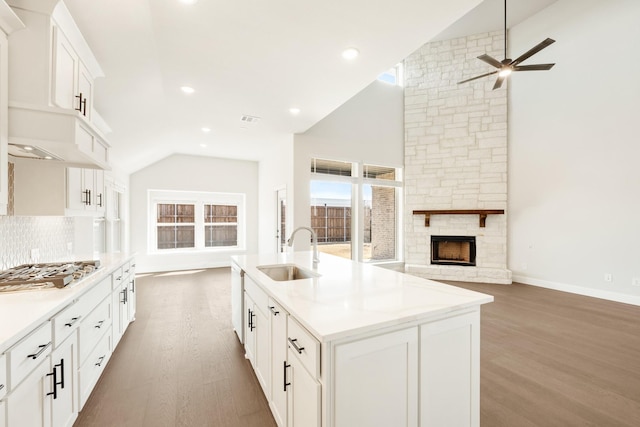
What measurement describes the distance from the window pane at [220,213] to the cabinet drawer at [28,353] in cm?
573

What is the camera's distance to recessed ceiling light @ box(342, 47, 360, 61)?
2.47 metres

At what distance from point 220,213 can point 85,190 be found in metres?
4.43

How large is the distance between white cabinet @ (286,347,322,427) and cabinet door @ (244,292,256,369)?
84 centimetres

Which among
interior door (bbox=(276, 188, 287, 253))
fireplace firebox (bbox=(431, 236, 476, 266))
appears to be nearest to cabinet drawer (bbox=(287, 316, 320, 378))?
interior door (bbox=(276, 188, 287, 253))

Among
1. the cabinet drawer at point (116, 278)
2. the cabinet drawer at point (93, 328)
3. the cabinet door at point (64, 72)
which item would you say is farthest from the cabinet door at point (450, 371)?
the cabinet drawer at point (116, 278)

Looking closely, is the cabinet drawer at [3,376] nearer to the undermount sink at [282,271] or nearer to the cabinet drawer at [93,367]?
the cabinet drawer at [93,367]

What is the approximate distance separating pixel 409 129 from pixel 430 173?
111cm

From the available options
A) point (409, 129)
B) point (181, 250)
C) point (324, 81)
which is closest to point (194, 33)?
point (324, 81)

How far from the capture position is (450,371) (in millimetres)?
1413

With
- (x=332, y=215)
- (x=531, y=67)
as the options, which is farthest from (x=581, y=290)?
(x=332, y=215)

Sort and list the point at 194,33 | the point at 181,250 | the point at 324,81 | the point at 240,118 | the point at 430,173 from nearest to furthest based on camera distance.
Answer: the point at 194,33 < the point at 324,81 < the point at 240,118 < the point at 430,173 < the point at 181,250

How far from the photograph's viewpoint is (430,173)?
19.5 feet

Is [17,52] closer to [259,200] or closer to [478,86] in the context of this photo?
[259,200]

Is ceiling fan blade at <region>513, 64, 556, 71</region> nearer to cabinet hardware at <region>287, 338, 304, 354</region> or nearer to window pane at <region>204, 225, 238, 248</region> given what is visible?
cabinet hardware at <region>287, 338, 304, 354</region>
